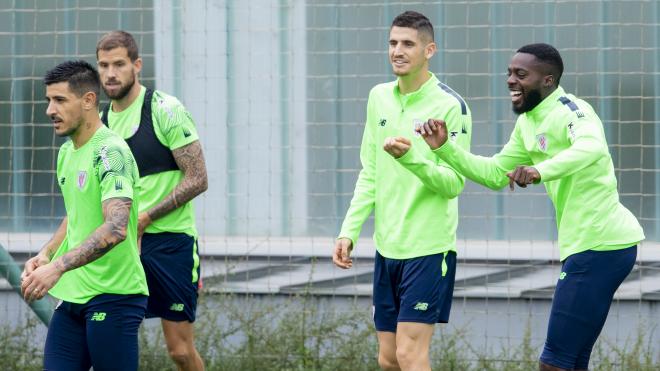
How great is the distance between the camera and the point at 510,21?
8.54m

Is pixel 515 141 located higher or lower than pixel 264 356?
higher

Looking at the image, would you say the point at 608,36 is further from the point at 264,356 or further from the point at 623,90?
the point at 264,356

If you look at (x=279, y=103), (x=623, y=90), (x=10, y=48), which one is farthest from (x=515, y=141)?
(x=10, y=48)

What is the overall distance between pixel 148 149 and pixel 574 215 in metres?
2.36

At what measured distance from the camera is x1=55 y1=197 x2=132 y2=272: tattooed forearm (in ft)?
19.2

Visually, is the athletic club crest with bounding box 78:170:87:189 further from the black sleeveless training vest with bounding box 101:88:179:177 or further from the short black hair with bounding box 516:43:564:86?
the short black hair with bounding box 516:43:564:86

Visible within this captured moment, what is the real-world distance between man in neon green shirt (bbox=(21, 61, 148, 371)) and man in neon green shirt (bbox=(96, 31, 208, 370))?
3.48ft

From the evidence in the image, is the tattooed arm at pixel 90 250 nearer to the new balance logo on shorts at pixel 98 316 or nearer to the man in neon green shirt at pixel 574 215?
the new balance logo on shorts at pixel 98 316

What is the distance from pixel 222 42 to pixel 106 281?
3097mm

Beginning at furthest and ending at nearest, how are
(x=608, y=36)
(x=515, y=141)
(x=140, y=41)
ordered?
(x=140, y=41), (x=608, y=36), (x=515, y=141)

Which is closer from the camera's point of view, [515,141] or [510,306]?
[515,141]

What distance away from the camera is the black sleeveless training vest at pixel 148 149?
735 centimetres

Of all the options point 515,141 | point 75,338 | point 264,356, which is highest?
point 515,141

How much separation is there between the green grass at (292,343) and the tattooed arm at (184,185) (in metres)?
1.51
